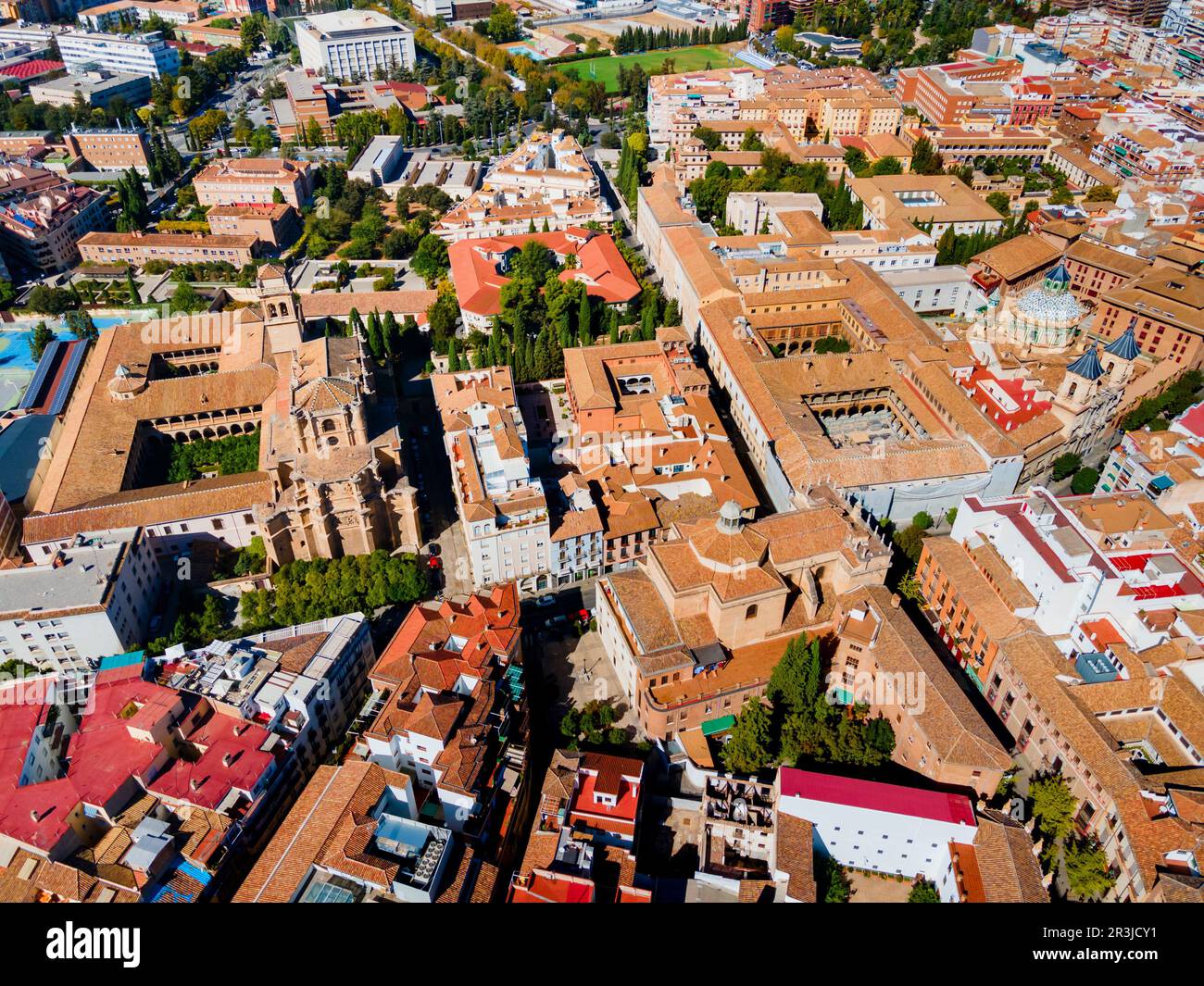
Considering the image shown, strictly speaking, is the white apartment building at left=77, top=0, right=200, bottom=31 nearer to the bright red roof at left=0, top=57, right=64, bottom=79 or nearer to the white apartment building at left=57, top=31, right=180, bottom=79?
the white apartment building at left=57, top=31, right=180, bottom=79

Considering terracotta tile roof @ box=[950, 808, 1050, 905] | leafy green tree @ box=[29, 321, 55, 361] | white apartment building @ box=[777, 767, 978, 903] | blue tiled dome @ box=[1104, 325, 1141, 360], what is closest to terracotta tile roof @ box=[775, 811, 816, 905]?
white apartment building @ box=[777, 767, 978, 903]

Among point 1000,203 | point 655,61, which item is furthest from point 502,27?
point 1000,203

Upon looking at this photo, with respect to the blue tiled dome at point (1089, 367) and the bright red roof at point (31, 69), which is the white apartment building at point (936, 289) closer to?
the blue tiled dome at point (1089, 367)

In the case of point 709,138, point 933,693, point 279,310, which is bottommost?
point 933,693

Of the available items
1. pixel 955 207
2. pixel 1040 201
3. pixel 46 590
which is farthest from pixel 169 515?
pixel 1040 201

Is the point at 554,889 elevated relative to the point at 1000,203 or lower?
lower

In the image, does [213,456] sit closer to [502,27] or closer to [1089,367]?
[1089,367]
